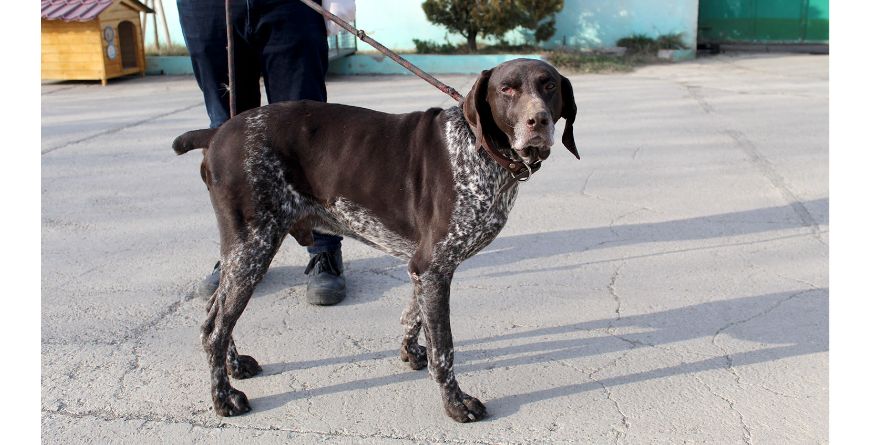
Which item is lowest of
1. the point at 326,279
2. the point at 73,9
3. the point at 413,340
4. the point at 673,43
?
the point at 413,340

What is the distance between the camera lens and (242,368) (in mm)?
3236

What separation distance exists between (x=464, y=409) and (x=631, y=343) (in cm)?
100

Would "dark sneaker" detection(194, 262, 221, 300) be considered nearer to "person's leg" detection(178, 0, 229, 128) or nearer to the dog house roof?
"person's leg" detection(178, 0, 229, 128)

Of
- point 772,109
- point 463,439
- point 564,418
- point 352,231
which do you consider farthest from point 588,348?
point 772,109

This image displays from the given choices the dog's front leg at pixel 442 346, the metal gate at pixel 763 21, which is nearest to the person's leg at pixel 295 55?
the dog's front leg at pixel 442 346

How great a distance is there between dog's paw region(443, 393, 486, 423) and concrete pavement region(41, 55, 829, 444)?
5 cm

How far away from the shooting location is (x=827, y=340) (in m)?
3.52

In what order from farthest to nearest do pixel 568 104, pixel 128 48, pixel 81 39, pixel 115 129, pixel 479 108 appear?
pixel 128 48, pixel 81 39, pixel 115 129, pixel 568 104, pixel 479 108

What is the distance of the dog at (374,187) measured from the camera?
113 inches

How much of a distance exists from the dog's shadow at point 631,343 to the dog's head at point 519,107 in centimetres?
98

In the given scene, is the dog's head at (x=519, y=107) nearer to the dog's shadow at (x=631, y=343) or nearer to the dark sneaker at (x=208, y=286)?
the dog's shadow at (x=631, y=343)

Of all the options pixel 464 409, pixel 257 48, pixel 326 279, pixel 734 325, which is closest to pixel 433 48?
pixel 257 48

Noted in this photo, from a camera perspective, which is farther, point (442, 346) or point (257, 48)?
point (257, 48)

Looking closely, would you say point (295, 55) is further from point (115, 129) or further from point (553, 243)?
point (115, 129)
